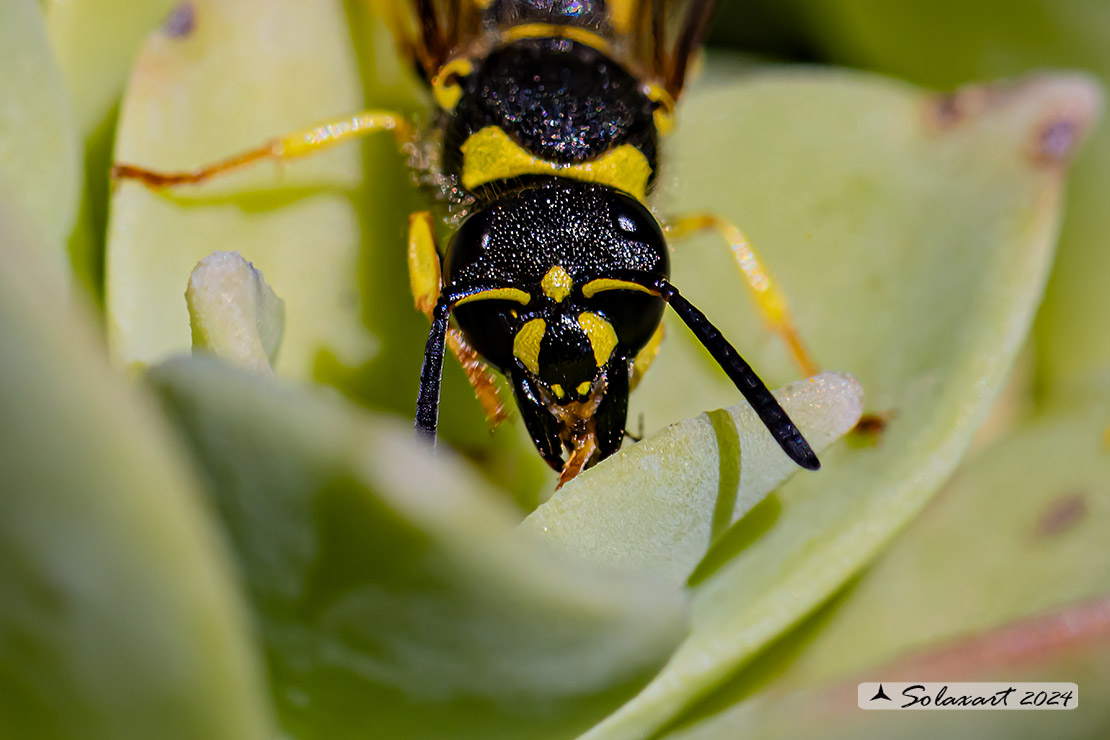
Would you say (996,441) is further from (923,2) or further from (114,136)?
(114,136)

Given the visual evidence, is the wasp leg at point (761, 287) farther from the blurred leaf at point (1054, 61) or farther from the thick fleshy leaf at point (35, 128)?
the thick fleshy leaf at point (35, 128)

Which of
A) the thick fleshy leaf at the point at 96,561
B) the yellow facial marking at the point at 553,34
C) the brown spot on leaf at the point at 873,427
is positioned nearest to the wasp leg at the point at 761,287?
the brown spot on leaf at the point at 873,427

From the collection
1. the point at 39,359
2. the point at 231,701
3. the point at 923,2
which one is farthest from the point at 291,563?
the point at 923,2

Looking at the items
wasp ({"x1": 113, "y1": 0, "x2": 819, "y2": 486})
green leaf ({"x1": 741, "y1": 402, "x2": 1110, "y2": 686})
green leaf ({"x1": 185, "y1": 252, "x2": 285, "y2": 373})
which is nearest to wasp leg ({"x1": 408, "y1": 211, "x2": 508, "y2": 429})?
wasp ({"x1": 113, "y1": 0, "x2": 819, "y2": 486})

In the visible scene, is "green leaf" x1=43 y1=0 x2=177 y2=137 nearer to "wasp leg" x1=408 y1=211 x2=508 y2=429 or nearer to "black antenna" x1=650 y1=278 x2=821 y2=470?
"wasp leg" x1=408 y1=211 x2=508 y2=429

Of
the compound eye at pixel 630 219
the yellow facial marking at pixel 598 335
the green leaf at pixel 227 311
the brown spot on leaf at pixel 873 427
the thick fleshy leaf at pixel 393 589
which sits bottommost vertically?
the thick fleshy leaf at pixel 393 589

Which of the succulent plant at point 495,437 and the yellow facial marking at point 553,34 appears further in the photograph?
the yellow facial marking at point 553,34

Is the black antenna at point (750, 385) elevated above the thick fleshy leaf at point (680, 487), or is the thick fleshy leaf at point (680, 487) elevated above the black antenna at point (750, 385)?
the black antenna at point (750, 385)
